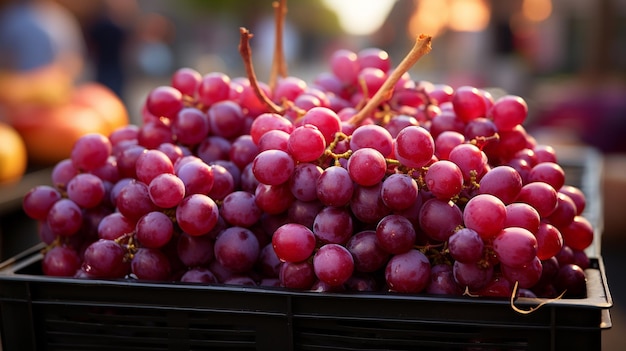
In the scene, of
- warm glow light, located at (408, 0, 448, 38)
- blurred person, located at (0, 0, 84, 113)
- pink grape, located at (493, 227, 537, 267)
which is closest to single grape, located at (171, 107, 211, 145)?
pink grape, located at (493, 227, 537, 267)

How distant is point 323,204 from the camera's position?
966 mm

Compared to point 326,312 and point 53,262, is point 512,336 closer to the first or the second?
point 326,312

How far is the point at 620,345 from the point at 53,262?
2.13m

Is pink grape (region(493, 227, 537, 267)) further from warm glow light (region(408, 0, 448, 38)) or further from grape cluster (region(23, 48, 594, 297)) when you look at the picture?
warm glow light (region(408, 0, 448, 38))

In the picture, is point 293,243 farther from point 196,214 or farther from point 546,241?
point 546,241

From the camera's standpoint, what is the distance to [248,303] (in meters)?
0.92

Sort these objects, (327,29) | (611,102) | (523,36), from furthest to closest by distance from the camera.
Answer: (327,29) → (523,36) → (611,102)

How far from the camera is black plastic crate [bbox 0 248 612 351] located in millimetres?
852

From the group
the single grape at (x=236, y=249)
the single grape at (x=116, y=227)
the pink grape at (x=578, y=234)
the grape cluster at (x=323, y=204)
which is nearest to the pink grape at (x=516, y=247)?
the grape cluster at (x=323, y=204)

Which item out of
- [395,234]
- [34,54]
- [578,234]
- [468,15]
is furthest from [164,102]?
[468,15]

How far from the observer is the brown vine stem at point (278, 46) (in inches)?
49.6

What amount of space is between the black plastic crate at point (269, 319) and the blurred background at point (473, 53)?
1738 mm

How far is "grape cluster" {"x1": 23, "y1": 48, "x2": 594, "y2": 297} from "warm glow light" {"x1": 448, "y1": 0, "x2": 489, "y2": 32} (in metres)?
6.10

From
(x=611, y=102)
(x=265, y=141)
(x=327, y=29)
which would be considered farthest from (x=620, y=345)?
(x=327, y=29)
